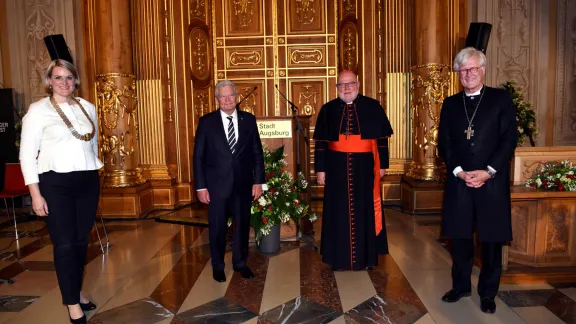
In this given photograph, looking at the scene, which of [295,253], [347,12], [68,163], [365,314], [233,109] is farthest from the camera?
[347,12]

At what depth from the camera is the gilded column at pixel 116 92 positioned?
677cm

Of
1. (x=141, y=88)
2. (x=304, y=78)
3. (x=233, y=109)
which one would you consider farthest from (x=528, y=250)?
(x=141, y=88)

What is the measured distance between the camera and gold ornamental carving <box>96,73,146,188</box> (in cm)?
682

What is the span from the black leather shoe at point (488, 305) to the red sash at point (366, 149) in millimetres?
1177

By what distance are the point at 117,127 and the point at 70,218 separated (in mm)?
4139

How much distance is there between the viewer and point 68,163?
2984 mm

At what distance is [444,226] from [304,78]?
526 centimetres

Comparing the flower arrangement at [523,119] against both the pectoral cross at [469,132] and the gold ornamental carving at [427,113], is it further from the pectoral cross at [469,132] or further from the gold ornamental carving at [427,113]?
the pectoral cross at [469,132]

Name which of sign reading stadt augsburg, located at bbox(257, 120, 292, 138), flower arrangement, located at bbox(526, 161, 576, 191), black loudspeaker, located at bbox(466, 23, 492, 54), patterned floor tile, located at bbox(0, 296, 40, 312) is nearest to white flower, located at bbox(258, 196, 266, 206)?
sign reading stadt augsburg, located at bbox(257, 120, 292, 138)

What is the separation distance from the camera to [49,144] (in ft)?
9.71

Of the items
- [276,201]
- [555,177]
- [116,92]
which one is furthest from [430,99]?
[116,92]

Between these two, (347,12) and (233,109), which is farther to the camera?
(347,12)

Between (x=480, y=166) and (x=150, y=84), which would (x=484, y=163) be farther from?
(x=150, y=84)

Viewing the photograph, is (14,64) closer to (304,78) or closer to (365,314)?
(304,78)
